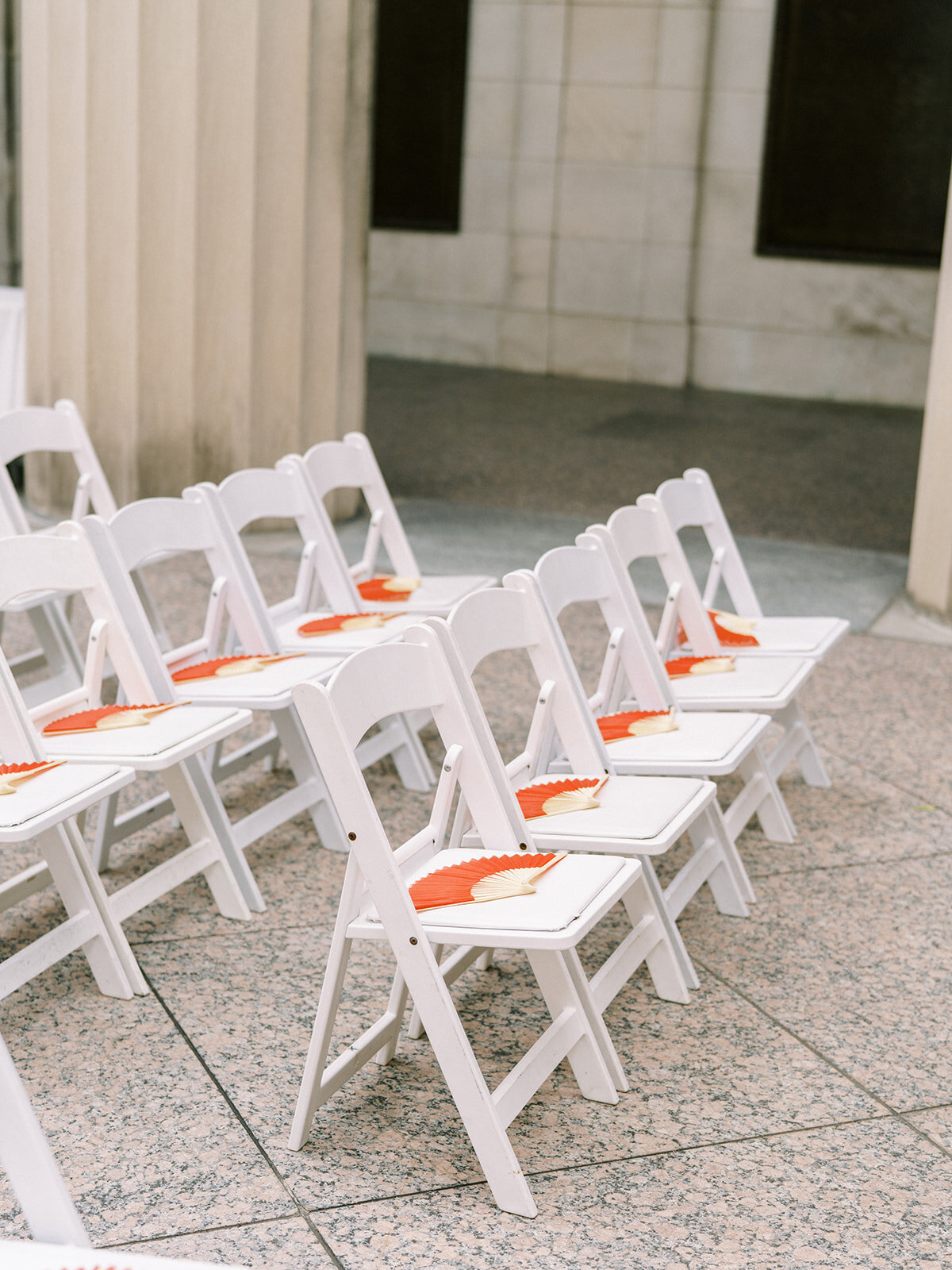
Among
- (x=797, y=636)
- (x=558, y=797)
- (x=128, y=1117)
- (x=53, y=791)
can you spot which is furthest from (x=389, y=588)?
(x=128, y=1117)

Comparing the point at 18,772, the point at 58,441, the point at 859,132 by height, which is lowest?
the point at 18,772

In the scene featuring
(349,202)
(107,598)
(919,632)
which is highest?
(349,202)

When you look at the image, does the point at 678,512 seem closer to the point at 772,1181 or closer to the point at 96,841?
the point at 96,841

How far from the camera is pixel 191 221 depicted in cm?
749

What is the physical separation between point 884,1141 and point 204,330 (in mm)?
5671

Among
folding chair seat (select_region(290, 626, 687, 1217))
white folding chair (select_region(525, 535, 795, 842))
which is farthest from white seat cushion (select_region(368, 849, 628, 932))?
white folding chair (select_region(525, 535, 795, 842))

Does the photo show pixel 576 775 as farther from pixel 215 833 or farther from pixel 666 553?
pixel 666 553

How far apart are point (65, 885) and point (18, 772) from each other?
0.34 m

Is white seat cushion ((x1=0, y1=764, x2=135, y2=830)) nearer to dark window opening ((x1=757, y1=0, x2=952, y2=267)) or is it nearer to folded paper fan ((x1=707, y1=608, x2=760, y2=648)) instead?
folded paper fan ((x1=707, y1=608, x2=760, y2=648))

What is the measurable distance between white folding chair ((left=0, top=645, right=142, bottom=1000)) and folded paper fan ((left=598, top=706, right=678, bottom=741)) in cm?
126

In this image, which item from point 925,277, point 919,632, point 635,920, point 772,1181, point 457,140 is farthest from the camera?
point 457,140

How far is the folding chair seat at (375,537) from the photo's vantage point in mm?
5078

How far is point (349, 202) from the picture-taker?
800 centimetres

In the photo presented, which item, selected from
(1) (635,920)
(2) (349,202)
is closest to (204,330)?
(2) (349,202)
